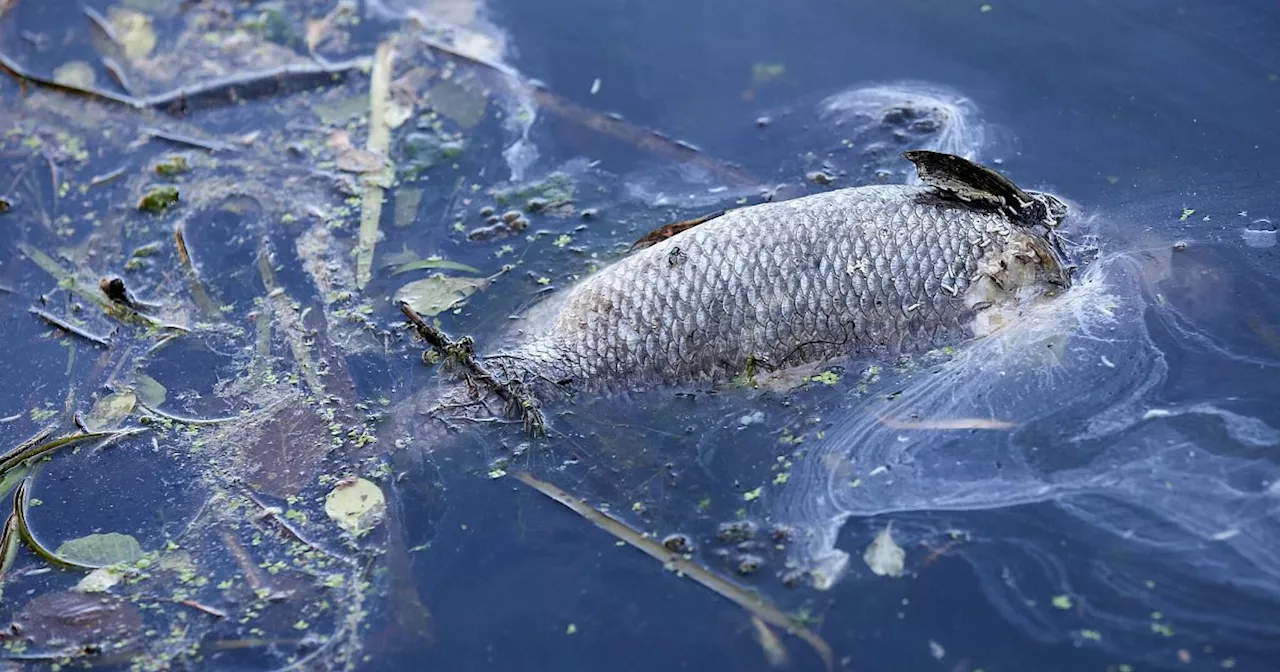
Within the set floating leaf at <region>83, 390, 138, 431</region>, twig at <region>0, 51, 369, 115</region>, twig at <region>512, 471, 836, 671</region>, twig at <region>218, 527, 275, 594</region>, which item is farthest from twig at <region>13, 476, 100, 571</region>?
twig at <region>0, 51, 369, 115</region>

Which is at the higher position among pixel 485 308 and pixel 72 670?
pixel 485 308

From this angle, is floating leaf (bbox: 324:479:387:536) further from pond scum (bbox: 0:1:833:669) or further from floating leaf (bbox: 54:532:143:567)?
floating leaf (bbox: 54:532:143:567)

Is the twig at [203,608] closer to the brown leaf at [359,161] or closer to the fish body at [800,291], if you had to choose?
the fish body at [800,291]

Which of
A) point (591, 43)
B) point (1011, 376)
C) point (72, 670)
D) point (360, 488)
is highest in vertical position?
point (591, 43)

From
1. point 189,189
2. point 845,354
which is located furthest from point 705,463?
point 189,189

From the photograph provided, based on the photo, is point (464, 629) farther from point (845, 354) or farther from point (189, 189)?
point (189, 189)

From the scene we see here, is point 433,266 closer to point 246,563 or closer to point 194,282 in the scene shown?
point 194,282

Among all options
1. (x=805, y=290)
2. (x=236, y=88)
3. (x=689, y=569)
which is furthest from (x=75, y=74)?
(x=689, y=569)
